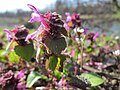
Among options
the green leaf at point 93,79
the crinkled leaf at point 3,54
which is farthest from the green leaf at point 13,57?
the green leaf at point 93,79

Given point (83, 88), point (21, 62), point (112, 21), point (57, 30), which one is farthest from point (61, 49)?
point (112, 21)

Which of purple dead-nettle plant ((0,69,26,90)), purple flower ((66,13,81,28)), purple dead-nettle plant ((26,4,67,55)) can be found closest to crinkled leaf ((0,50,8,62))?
purple dead-nettle plant ((0,69,26,90))

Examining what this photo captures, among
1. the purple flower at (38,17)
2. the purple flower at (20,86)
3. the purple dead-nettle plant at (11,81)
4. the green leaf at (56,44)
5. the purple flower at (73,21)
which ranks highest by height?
the purple flower at (38,17)

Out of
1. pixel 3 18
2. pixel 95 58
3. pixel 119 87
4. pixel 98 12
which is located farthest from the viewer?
pixel 3 18

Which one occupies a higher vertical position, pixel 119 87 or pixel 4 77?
pixel 4 77

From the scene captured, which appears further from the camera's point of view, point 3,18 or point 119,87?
point 3,18

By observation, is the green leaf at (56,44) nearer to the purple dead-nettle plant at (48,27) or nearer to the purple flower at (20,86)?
the purple dead-nettle plant at (48,27)

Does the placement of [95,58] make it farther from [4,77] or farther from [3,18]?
[3,18]

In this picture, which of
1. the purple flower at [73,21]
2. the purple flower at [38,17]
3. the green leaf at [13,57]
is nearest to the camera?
the purple flower at [38,17]
